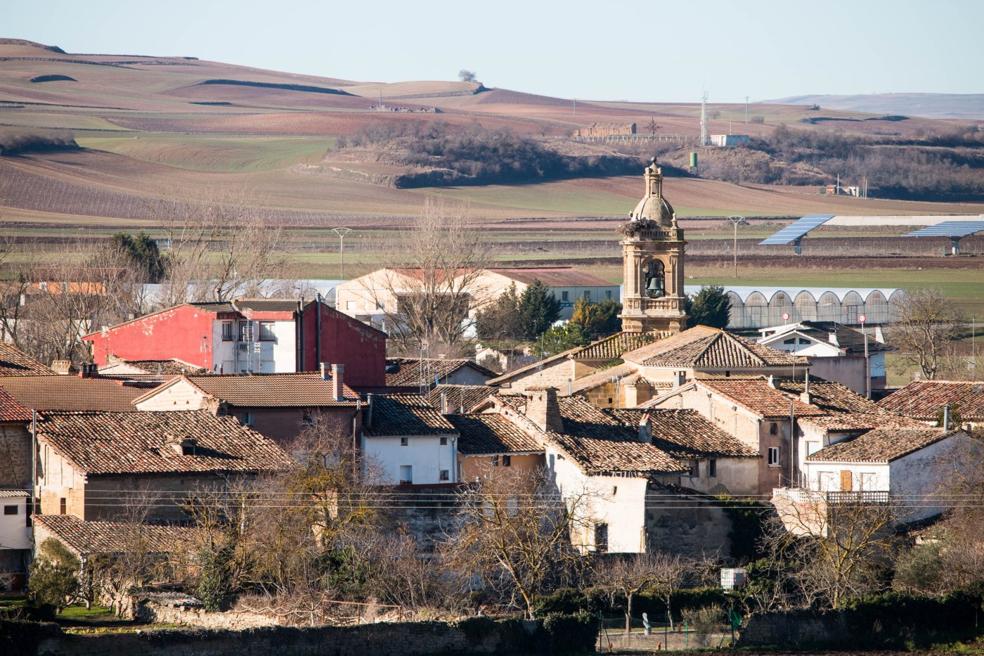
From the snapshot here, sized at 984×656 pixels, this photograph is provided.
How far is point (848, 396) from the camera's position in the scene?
195 feet

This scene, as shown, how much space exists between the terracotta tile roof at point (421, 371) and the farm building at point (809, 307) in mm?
33436

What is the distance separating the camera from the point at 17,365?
5828 centimetres

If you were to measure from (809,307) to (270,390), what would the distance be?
58963 millimetres

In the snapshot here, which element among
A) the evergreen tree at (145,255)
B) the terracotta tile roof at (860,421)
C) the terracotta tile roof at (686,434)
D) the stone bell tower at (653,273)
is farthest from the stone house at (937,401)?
the evergreen tree at (145,255)

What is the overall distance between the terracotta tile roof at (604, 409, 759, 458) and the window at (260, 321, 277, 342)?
1259cm

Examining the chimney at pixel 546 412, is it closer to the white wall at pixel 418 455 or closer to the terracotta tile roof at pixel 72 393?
the white wall at pixel 418 455

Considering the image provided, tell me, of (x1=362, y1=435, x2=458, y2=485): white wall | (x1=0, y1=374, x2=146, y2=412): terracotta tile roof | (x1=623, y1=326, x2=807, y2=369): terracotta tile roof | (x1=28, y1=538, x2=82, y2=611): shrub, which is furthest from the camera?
(x1=623, y1=326, x2=807, y2=369): terracotta tile roof

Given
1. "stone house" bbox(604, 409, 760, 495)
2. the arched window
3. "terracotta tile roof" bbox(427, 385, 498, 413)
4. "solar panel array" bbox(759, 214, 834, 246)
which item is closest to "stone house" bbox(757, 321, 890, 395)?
the arched window

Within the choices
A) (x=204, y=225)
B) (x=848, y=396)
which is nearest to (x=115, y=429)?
(x=848, y=396)

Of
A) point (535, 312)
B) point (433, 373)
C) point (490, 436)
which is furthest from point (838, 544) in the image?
point (535, 312)

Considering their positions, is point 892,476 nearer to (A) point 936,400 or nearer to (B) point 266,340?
(A) point 936,400

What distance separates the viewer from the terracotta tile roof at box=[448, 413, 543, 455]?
50.3 meters

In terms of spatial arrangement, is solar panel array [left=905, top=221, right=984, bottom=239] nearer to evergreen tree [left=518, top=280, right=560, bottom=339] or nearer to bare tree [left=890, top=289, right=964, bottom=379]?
bare tree [left=890, top=289, right=964, bottom=379]

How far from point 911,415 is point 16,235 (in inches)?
3633
